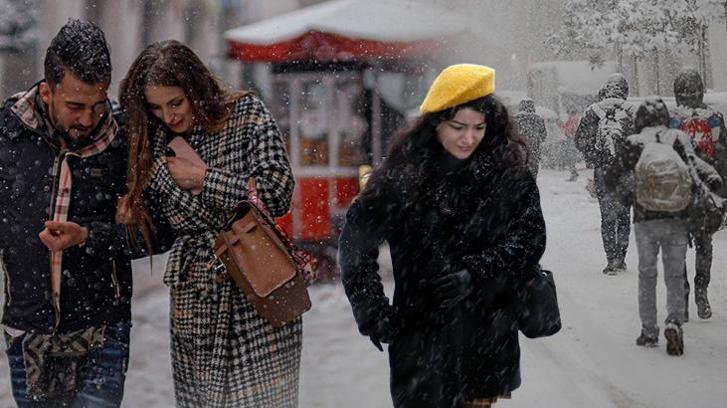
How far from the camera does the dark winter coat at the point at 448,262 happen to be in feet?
9.82

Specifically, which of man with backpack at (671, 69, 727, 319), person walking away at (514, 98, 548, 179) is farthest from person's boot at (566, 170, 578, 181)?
man with backpack at (671, 69, 727, 319)

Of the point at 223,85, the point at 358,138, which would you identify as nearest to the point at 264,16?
→ the point at 358,138

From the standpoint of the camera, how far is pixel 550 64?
1672cm

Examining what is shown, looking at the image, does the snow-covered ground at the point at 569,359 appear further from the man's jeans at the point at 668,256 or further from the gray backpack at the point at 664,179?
the gray backpack at the point at 664,179

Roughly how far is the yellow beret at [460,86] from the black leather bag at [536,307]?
0.57 meters

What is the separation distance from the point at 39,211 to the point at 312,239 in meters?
7.90

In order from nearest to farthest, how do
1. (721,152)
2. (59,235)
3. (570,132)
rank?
(59,235) < (721,152) < (570,132)

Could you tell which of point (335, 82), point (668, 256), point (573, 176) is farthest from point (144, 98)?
point (573, 176)

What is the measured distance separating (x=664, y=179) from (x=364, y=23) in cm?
528

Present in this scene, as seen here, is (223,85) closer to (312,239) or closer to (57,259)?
(57,259)


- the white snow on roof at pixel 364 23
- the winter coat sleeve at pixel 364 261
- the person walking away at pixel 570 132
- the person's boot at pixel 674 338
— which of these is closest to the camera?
the winter coat sleeve at pixel 364 261

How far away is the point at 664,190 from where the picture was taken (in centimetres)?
619

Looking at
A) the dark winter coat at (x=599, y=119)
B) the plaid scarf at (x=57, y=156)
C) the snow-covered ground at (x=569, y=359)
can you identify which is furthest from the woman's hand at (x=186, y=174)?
the dark winter coat at (x=599, y=119)

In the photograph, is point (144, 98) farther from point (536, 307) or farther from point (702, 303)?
point (702, 303)
